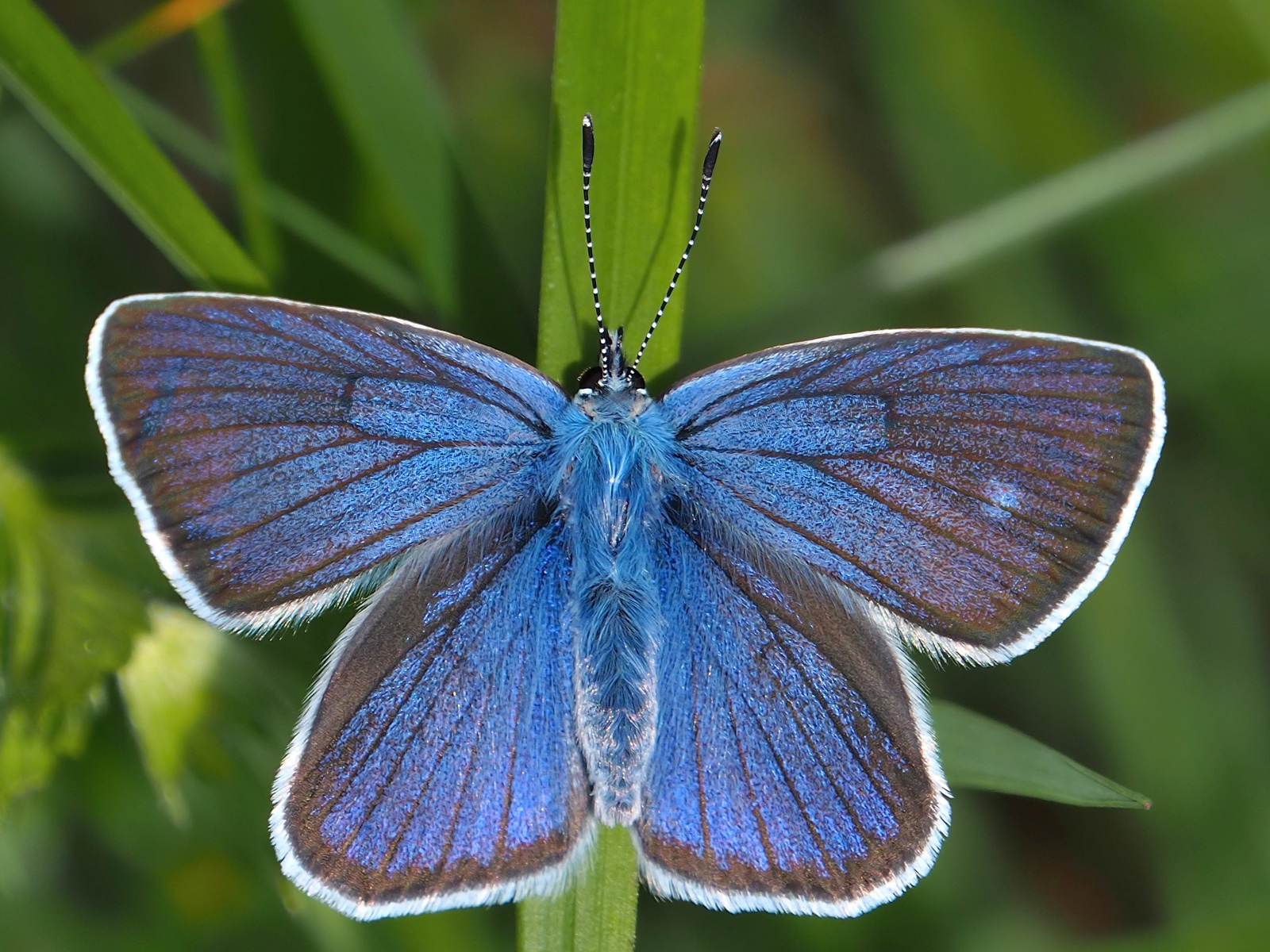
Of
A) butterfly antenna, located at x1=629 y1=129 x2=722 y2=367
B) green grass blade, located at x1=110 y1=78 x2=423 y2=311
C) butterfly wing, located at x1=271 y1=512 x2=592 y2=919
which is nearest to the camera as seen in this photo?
butterfly wing, located at x1=271 y1=512 x2=592 y2=919

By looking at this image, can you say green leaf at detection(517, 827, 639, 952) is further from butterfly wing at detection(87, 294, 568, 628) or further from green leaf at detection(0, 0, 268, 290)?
green leaf at detection(0, 0, 268, 290)

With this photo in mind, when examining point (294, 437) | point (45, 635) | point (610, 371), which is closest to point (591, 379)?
point (610, 371)

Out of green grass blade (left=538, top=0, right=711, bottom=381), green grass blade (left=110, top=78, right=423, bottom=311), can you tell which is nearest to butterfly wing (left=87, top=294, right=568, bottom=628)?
green grass blade (left=538, top=0, right=711, bottom=381)

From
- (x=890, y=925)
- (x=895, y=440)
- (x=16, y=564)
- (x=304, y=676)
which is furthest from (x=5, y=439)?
(x=890, y=925)

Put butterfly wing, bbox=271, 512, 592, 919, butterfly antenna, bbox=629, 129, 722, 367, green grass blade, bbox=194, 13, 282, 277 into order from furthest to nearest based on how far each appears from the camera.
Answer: green grass blade, bbox=194, 13, 282, 277 < butterfly antenna, bbox=629, 129, 722, 367 < butterfly wing, bbox=271, 512, 592, 919

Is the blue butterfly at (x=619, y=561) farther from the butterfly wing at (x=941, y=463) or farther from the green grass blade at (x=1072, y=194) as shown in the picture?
the green grass blade at (x=1072, y=194)

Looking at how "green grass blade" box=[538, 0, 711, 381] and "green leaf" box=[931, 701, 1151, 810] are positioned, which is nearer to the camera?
"green leaf" box=[931, 701, 1151, 810]

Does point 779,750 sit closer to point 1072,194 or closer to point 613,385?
point 613,385
